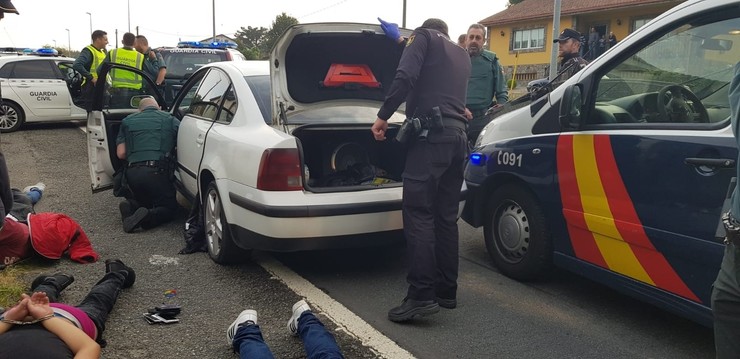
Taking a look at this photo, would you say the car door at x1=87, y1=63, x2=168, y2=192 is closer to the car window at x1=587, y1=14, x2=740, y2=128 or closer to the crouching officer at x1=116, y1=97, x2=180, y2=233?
the crouching officer at x1=116, y1=97, x2=180, y2=233

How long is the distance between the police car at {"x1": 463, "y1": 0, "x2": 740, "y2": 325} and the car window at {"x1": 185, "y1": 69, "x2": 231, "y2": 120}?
7.41 ft

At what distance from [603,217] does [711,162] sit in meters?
0.71

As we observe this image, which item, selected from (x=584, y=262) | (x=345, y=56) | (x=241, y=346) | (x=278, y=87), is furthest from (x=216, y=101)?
(x=584, y=262)

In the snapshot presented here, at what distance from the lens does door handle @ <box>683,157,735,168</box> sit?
2.72 meters

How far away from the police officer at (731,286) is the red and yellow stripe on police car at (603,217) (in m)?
1.15

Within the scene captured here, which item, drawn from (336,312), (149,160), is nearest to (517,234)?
(336,312)

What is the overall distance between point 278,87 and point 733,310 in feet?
10.6

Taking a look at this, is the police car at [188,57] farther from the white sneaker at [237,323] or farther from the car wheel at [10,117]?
the white sneaker at [237,323]

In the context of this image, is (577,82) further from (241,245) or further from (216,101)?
(216,101)

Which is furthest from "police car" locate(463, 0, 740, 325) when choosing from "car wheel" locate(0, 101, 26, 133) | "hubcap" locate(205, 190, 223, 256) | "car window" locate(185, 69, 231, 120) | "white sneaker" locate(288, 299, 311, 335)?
"car wheel" locate(0, 101, 26, 133)

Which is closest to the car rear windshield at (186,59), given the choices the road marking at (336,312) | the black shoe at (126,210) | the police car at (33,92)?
the police car at (33,92)

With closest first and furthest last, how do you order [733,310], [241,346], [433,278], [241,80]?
[733,310], [241,346], [433,278], [241,80]

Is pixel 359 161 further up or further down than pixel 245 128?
further down

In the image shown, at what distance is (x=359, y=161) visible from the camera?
15.8 feet
